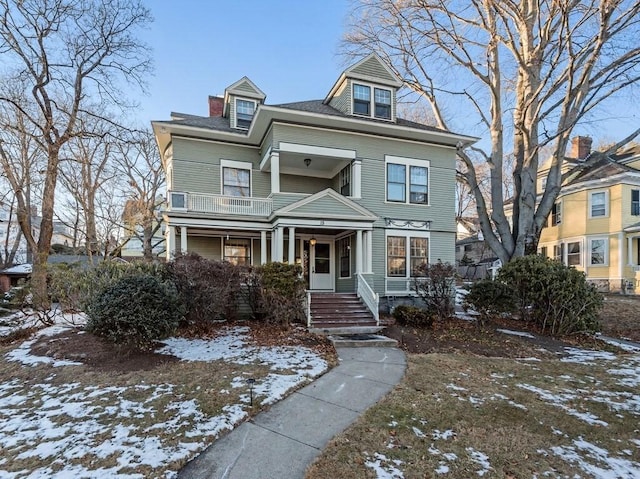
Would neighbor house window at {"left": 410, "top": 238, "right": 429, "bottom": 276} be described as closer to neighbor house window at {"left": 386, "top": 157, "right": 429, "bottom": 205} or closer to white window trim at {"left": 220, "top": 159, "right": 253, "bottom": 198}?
neighbor house window at {"left": 386, "top": 157, "right": 429, "bottom": 205}

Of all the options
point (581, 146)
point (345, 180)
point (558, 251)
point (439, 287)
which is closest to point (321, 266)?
point (345, 180)

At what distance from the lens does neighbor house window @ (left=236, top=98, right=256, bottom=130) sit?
14.1m

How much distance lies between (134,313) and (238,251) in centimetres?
705

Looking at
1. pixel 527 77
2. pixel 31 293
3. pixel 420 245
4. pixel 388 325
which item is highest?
pixel 527 77

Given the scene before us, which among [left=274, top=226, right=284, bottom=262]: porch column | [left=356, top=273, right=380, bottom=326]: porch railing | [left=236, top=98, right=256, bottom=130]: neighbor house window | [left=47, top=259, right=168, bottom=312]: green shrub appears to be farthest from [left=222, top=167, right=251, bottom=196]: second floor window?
[left=356, top=273, right=380, bottom=326]: porch railing

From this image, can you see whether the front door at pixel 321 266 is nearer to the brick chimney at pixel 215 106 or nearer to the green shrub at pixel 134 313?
the green shrub at pixel 134 313

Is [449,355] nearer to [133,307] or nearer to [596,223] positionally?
[133,307]

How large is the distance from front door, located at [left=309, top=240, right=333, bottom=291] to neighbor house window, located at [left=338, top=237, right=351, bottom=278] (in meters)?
A: 0.58

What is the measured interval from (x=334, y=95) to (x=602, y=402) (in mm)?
12471

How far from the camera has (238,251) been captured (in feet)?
44.1

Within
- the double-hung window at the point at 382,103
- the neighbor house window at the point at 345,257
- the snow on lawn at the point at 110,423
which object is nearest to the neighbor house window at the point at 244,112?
the double-hung window at the point at 382,103

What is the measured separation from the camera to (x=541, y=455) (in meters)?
3.55

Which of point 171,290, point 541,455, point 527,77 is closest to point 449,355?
point 541,455

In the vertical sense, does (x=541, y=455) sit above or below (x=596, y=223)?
below
